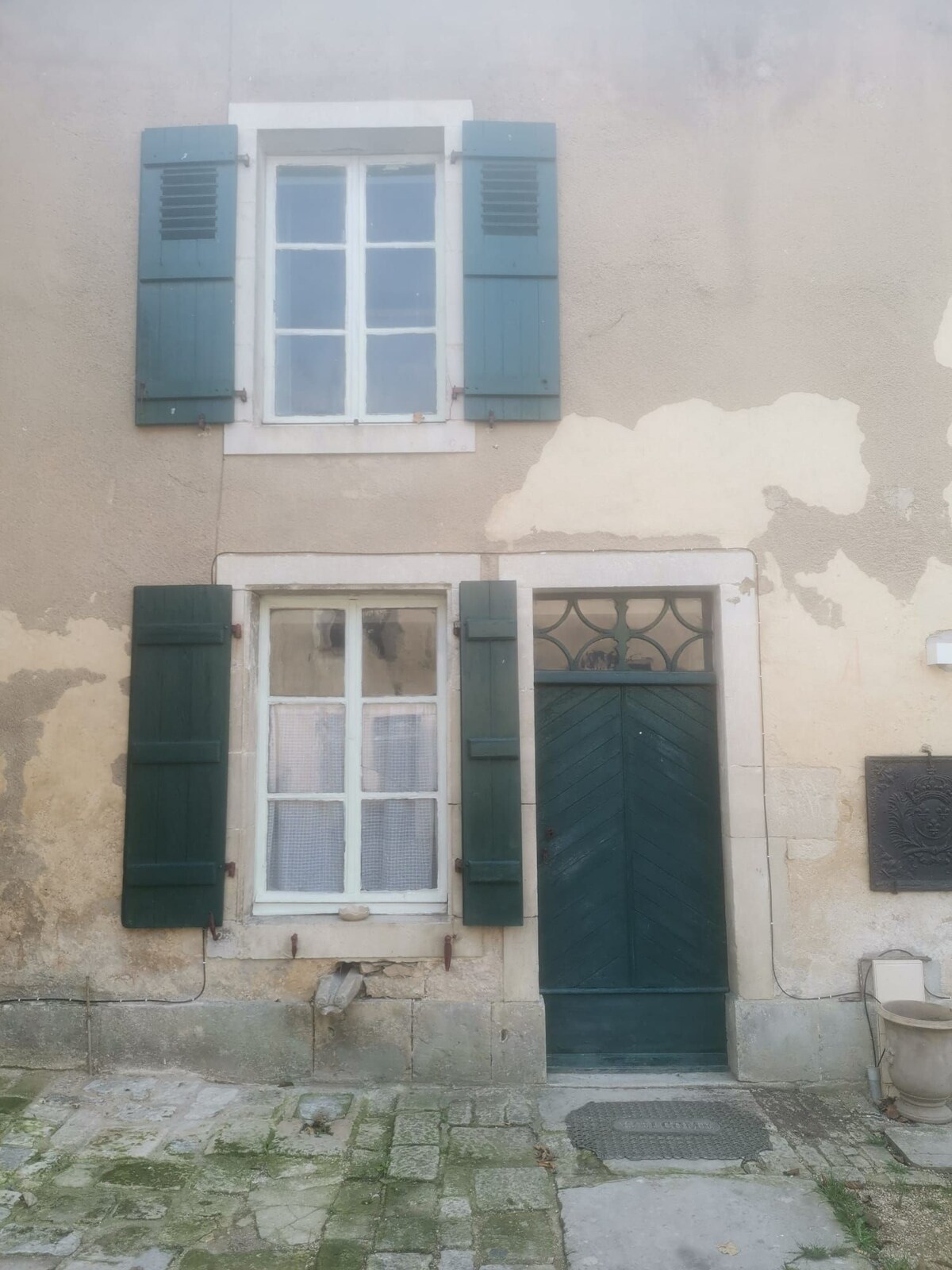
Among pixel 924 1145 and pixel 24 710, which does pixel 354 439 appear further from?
pixel 924 1145

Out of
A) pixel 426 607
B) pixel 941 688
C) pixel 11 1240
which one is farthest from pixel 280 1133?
pixel 941 688

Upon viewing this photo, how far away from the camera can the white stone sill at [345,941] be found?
4.53m

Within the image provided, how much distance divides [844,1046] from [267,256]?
4905 millimetres

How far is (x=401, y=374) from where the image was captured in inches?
198

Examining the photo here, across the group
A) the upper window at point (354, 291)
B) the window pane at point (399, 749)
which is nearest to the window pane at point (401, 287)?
the upper window at point (354, 291)


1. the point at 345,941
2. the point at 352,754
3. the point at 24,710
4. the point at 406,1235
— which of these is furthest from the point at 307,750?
the point at 406,1235

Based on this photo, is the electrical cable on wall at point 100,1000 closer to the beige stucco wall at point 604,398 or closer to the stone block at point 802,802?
the beige stucco wall at point 604,398

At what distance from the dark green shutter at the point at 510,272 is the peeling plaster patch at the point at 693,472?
313 mm

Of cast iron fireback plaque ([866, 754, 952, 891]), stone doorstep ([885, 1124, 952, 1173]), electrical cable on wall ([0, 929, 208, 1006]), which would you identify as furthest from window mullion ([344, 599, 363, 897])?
stone doorstep ([885, 1124, 952, 1173])

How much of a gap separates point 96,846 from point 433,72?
4316 mm

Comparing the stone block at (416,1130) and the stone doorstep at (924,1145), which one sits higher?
the stone block at (416,1130)

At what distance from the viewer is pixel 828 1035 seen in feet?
14.6

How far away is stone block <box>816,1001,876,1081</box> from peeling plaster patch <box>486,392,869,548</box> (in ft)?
7.54

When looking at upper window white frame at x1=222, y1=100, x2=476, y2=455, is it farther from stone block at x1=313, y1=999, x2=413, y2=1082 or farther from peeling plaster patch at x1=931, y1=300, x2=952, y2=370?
stone block at x1=313, y1=999, x2=413, y2=1082
